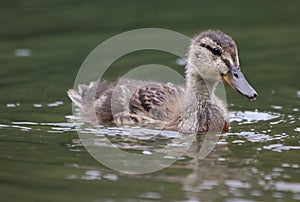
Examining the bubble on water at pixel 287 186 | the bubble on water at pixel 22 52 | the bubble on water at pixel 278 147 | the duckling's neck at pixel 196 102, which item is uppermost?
the bubble on water at pixel 22 52

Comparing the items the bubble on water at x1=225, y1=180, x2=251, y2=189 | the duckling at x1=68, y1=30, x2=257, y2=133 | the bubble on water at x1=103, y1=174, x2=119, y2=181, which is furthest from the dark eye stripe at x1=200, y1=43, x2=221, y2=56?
the bubble on water at x1=103, y1=174, x2=119, y2=181

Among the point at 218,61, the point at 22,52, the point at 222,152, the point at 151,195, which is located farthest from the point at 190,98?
the point at 22,52

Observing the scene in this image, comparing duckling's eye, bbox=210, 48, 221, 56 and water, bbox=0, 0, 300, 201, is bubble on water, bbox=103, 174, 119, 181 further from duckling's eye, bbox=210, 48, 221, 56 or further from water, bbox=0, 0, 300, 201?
duckling's eye, bbox=210, 48, 221, 56

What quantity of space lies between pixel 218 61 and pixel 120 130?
1419 millimetres

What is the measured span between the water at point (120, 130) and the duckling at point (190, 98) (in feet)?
1.29

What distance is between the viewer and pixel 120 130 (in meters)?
8.84

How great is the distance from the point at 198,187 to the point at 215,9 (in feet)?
27.4

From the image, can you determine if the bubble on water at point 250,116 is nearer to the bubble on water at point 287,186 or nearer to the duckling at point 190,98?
the duckling at point 190,98

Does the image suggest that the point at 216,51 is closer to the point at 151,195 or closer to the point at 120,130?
the point at 120,130

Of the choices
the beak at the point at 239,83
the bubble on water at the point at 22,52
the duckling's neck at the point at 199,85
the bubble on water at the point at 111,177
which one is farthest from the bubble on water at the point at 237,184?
the bubble on water at the point at 22,52

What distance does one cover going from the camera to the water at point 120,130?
267 inches

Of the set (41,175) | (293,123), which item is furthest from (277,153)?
(41,175)

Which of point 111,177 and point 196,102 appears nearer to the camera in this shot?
point 111,177

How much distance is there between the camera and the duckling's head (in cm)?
852
